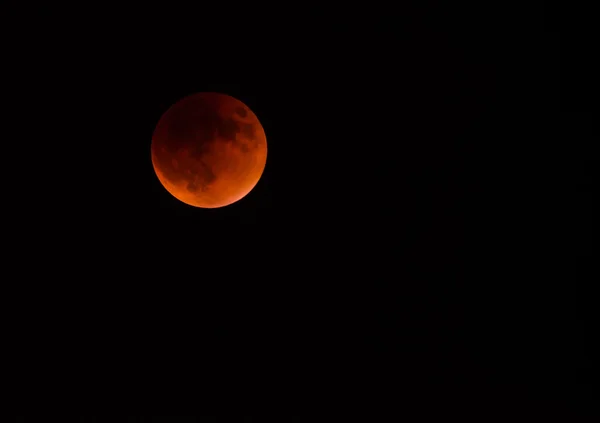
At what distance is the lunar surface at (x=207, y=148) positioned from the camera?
12.7ft

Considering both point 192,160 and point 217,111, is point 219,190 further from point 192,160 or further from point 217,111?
point 217,111

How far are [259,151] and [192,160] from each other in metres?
0.65

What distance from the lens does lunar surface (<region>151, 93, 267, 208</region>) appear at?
12.7 ft

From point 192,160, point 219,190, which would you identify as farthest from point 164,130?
point 219,190

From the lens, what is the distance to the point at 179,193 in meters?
4.13

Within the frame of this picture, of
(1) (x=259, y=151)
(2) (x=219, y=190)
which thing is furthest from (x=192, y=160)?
(1) (x=259, y=151)

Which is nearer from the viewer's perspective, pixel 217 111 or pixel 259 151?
pixel 217 111

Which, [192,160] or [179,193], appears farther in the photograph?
[179,193]

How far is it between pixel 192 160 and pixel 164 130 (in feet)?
1.37

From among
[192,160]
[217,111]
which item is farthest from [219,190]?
[217,111]

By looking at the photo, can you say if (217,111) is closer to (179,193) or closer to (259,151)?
(259,151)

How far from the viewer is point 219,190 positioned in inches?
160

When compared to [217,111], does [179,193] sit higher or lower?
lower

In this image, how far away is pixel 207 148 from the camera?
3.85 m
